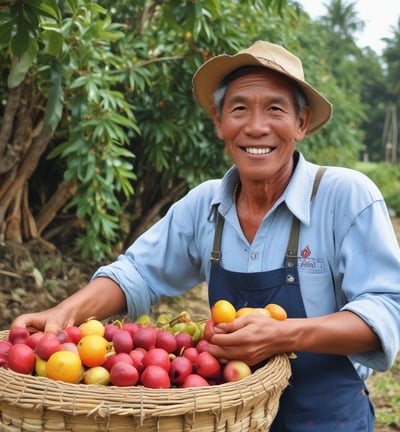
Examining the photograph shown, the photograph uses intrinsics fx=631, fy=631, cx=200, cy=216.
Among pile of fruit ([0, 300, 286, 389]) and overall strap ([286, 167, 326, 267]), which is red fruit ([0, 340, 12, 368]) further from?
overall strap ([286, 167, 326, 267])

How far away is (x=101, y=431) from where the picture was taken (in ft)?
4.66

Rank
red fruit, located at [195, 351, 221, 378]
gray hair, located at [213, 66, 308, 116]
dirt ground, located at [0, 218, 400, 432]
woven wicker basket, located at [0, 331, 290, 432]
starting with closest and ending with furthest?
woven wicker basket, located at [0, 331, 290, 432] → red fruit, located at [195, 351, 221, 378] → gray hair, located at [213, 66, 308, 116] → dirt ground, located at [0, 218, 400, 432]

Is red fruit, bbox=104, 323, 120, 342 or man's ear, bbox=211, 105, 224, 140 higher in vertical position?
man's ear, bbox=211, 105, 224, 140

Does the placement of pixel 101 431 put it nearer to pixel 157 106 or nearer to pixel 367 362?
pixel 367 362

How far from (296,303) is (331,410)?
13.5 inches

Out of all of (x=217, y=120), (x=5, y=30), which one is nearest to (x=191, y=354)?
(x=217, y=120)

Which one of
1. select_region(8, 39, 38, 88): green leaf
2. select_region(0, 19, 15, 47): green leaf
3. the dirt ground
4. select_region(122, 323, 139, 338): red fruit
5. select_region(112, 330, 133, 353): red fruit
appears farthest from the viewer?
the dirt ground

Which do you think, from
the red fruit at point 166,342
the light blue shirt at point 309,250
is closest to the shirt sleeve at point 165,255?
the light blue shirt at point 309,250

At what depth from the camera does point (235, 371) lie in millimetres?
1634

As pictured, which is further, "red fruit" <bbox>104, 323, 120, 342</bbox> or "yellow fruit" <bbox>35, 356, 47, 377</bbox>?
"red fruit" <bbox>104, 323, 120, 342</bbox>

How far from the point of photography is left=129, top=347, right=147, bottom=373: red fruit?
1.63 m

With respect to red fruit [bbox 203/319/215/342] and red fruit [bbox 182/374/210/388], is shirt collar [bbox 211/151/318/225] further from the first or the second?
red fruit [bbox 182/374/210/388]

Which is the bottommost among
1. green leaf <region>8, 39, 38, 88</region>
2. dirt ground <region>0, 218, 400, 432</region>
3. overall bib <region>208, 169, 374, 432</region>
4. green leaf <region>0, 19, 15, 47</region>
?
dirt ground <region>0, 218, 400, 432</region>

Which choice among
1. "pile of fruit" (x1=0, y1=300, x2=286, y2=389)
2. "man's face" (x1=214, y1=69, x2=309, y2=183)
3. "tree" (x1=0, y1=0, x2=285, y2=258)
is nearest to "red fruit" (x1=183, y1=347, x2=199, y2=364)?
"pile of fruit" (x1=0, y1=300, x2=286, y2=389)
